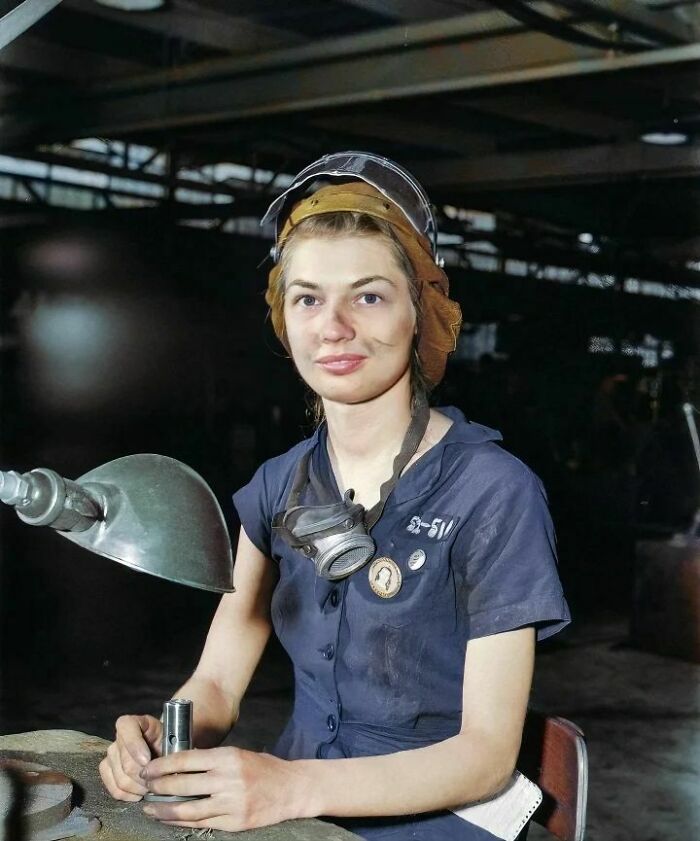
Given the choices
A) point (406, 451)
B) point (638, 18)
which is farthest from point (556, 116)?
point (406, 451)

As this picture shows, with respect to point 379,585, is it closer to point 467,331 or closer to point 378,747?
point 378,747

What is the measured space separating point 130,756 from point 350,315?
25.2 inches

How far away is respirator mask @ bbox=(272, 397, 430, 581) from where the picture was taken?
4.52ft

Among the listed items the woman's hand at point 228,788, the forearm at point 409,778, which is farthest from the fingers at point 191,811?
the forearm at point 409,778

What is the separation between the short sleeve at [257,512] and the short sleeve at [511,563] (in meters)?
0.34

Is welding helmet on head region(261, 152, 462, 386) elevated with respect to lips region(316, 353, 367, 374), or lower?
elevated

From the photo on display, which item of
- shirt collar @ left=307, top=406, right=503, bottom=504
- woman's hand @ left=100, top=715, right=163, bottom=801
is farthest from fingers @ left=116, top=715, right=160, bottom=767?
shirt collar @ left=307, top=406, right=503, bottom=504

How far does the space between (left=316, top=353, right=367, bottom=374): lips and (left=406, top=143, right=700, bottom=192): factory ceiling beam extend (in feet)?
4.07

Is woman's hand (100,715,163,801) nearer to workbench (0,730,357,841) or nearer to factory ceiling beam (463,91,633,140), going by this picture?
workbench (0,730,357,841)

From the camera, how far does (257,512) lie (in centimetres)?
159

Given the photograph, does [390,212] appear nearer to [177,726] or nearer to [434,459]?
[434,459]

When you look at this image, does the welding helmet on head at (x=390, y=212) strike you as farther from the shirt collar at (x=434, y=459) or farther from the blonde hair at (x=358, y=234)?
the shirt collar at (x=434, y=459)

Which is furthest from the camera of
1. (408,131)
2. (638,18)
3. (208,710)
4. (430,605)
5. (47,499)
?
(408,131)

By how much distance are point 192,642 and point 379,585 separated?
2272mm
